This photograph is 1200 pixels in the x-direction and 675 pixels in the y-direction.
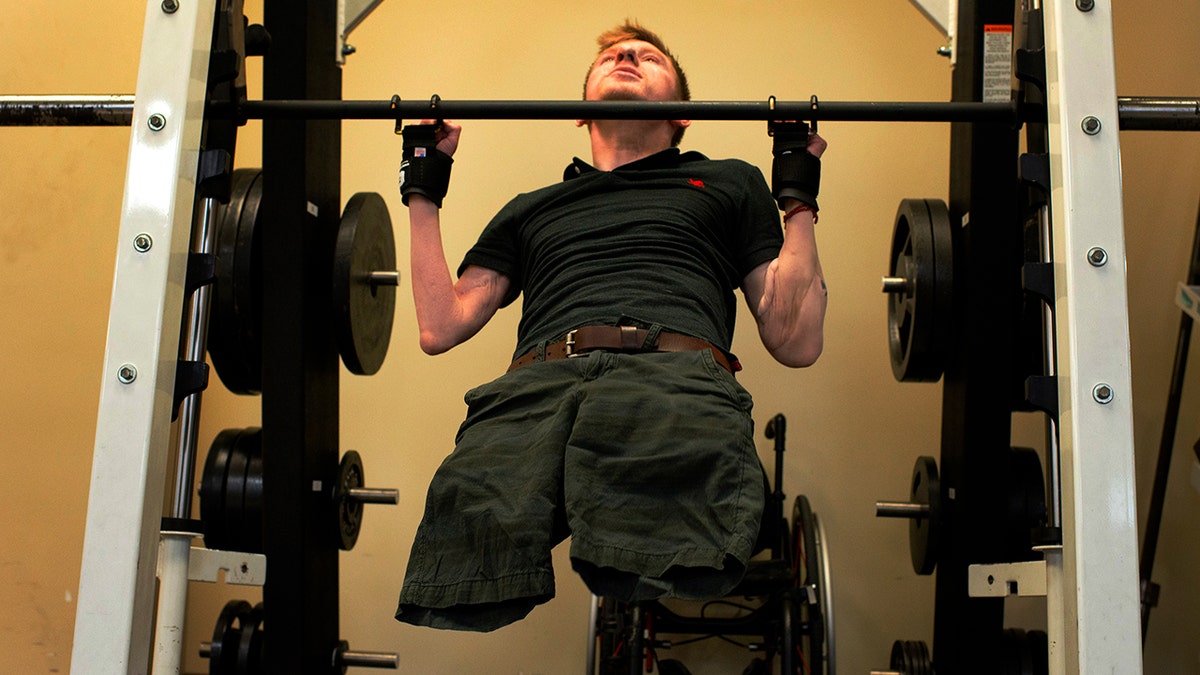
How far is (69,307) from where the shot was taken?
3.42m

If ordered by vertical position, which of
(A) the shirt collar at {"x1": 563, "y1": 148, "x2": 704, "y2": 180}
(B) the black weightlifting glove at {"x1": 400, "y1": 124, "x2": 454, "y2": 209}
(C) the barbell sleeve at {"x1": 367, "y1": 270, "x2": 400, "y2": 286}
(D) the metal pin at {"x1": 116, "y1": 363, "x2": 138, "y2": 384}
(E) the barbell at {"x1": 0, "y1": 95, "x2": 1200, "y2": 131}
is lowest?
(D) the metal pin at {"x1": 116, "y1": 363, "x2": 138, "y2": 384}

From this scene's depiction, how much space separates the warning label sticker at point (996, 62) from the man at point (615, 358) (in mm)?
585

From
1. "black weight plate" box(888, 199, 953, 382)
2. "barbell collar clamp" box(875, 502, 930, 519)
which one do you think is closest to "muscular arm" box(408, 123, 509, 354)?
"black weight plate" box(888, 199, 953, 382)

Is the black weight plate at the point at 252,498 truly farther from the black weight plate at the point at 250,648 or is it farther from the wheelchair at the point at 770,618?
the wheelchair at the point at 770,618

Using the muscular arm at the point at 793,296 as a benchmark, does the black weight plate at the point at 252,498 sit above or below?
below

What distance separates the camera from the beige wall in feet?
10.9

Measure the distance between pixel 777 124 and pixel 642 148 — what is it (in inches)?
18.3

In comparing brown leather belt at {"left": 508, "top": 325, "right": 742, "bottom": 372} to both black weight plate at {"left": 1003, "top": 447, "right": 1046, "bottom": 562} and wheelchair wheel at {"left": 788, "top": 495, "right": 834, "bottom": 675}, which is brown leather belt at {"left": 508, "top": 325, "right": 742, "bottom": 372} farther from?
wheelchair wheel at {"left": 788, "top": 495, "right": 834, "bottom": 675}

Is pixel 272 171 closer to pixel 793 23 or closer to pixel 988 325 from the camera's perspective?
pixel 988 325

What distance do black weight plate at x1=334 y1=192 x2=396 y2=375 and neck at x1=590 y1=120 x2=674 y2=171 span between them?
0.61 meters

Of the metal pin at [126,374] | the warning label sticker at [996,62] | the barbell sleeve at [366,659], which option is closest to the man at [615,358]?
the metal pin at [126,374]

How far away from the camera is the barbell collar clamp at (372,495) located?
2506 millimetres

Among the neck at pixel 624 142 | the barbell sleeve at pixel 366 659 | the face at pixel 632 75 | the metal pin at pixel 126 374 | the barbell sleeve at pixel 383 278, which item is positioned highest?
the face at pixel 632 75

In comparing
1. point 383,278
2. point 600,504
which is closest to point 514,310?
point 383,278
